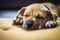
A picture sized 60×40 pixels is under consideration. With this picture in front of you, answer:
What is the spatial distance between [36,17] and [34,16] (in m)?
0.01

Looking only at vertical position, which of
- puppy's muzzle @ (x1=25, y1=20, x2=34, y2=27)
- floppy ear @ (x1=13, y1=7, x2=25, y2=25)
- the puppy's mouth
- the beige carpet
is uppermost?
floppy ear @ (x1=13, y1=7, x2=25, y2=25)

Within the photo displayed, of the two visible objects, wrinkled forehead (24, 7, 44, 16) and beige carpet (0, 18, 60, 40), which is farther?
wrinkled forehead (24, 7, 44, 16)

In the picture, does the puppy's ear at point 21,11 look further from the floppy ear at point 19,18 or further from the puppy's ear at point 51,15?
the puppy's ear at point 51,15

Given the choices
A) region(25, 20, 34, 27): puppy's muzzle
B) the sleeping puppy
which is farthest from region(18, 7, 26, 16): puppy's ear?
region(25, 20, 34, 27): puppy's muzzle

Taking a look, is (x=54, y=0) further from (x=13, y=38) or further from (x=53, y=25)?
(x=13, y=38)

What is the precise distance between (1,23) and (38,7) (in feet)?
0.82

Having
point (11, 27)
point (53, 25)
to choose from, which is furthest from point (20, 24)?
point (53, 25)

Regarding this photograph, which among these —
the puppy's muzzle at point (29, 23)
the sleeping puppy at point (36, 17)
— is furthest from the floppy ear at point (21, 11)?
the puppy's muzzle at point (29, 23)

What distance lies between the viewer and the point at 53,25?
850 millimetres

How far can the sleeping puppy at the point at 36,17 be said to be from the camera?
845mm

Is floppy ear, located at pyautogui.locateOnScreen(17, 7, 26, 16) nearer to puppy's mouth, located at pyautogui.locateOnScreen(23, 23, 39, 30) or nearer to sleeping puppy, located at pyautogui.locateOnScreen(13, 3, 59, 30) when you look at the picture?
sleeping puppy, located at pyautogui.locateOnScreen(13, 3, 59, 30)

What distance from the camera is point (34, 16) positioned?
867mm

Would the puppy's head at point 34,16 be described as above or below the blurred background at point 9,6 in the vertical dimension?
below

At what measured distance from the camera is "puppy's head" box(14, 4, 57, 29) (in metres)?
0.84
